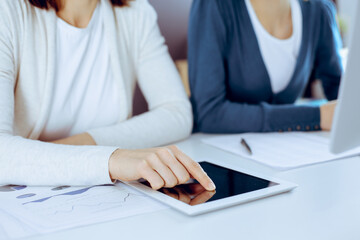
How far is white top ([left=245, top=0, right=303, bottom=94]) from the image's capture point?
1302 millimetres

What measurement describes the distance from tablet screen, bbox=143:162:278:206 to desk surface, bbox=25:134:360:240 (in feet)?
0.11

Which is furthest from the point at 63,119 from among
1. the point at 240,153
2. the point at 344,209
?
the point at 344,209

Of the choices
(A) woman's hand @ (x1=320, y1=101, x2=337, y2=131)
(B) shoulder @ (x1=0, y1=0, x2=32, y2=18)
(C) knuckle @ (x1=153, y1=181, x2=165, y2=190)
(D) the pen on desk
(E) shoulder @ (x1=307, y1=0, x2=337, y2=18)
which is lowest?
(A) woman's hand @ (x1=320, y1=101, x2=337, y2=131)

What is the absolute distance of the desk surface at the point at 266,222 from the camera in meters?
0.50

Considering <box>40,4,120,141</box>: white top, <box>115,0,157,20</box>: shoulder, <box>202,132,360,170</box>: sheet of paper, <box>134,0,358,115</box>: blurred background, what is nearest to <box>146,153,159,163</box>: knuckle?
<box>202,132,360,170</box>: sheet of paper

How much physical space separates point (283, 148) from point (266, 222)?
0.45 m

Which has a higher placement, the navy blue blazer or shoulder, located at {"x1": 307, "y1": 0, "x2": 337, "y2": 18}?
shoulder, located at {"x1": 307, "y1": 0, "x2": 337, "y2": 18}

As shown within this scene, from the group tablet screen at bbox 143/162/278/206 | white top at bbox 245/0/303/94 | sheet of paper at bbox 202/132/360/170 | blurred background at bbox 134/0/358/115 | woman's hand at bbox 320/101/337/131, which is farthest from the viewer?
blurred background at bbox 134/0/358/115

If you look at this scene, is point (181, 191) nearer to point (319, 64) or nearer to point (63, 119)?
point (63, 119)

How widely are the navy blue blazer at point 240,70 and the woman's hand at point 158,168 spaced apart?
500 millimetres

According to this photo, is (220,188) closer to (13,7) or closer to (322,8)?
(13,7)

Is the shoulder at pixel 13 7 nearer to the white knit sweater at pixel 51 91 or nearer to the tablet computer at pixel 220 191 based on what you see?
the white knit sweater at pixel 51 91

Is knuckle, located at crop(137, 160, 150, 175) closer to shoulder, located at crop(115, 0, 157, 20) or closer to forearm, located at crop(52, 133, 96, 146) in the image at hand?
forearm, located at crop(52, 133, 96, 146)

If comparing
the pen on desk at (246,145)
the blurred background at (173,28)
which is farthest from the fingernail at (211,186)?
the blurred background at (173,28)
